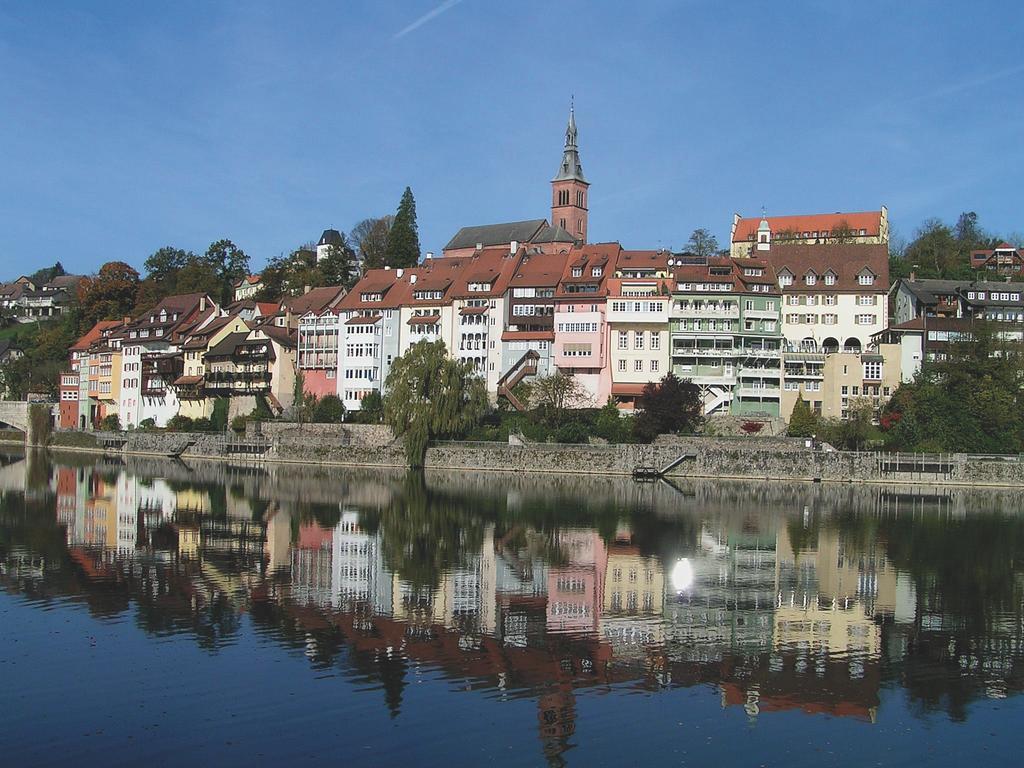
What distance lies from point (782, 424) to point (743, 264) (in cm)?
1276

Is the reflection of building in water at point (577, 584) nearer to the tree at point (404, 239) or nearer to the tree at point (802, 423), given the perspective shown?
the tree at point (802, 423)

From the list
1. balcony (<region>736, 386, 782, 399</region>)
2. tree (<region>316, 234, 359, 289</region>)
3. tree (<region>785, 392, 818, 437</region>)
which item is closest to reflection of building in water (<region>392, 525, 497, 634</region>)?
tree (<region>785, 392, 818, 437</region>)

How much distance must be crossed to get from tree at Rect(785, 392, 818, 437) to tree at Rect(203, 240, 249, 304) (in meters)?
74.1

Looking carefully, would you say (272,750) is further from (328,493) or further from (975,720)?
(328,493)

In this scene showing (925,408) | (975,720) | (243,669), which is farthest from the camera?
(925,408)

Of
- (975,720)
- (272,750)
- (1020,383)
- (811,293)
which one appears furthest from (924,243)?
(272,750)

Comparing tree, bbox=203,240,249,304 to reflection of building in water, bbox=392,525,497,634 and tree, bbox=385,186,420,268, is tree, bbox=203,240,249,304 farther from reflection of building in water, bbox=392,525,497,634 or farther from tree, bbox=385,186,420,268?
reflection of building in water, bbox=392,525,497,634

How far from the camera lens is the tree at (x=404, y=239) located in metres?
100

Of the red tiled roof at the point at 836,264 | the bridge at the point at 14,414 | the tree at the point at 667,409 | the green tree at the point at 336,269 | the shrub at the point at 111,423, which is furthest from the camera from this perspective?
the green tree at the point at 336,269

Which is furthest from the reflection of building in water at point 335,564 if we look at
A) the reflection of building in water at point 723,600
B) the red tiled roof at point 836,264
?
the red tiled roof at point 836,264

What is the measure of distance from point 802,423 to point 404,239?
4757 cm

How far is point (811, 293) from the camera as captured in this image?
241 ft

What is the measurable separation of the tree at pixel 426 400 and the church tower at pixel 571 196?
169 ft

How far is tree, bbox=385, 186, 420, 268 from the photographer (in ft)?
329
